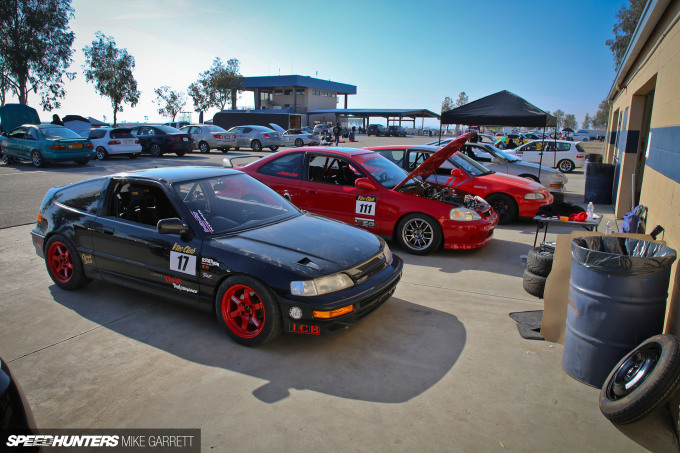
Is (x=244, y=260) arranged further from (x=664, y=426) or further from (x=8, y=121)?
(x=8, y=121)

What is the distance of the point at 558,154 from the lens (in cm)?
1973

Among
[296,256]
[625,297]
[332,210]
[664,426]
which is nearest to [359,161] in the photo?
[332,210]

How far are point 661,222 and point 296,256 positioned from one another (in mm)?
3632

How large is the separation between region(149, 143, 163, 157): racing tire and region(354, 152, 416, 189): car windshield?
1658cm

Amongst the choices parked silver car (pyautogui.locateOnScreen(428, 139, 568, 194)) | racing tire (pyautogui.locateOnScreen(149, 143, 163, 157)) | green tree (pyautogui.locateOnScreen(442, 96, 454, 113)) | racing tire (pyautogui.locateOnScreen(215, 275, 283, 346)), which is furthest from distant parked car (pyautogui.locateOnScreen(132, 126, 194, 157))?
green tree (pyautogui.locateOnScreen(442, 96, 454, 113))

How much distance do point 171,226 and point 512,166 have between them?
9877 millimetres

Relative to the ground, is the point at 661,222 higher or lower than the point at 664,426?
higher

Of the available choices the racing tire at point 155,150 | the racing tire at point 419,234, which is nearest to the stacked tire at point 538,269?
the racing tire at point 419,234

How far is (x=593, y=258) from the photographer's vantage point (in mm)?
2906

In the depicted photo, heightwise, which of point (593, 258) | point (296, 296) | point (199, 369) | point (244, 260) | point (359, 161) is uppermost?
point (359, 161)

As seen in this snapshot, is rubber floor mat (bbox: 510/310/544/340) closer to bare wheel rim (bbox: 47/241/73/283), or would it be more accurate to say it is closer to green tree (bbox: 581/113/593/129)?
bare wheel rim (bbox: 47/241/73/283)

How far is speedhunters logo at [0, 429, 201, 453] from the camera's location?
252 centimetres

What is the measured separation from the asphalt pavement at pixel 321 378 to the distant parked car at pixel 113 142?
15914mm

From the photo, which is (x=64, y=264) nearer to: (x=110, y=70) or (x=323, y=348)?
(x=323, y=348)
